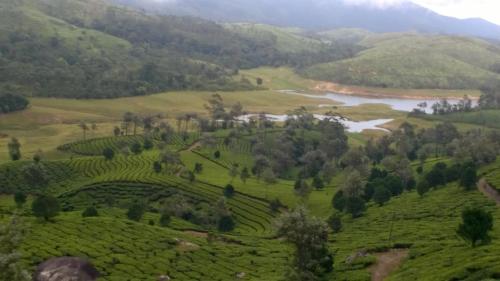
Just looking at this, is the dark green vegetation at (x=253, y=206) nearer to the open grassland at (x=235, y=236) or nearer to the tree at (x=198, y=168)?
the open grassland at (x=235, y=236)

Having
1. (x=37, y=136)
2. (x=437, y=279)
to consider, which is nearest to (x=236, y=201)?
(x=437, y=279)

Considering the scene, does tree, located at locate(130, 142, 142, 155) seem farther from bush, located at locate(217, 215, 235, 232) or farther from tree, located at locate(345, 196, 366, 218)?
tree, located at locate(345, 196, 366, 218)

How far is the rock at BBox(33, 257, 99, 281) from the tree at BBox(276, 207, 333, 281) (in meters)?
20.5

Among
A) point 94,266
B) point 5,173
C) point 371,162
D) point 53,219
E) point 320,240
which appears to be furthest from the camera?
point 371,162

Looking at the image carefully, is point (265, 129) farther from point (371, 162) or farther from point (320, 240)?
point (320, 240)

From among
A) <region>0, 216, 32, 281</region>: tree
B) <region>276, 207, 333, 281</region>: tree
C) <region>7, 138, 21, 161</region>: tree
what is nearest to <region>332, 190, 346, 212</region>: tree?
<region>276, 207, 333, 281</region>: tree

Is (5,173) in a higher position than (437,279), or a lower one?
lower

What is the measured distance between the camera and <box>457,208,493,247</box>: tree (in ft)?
168

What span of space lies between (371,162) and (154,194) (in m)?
67.7

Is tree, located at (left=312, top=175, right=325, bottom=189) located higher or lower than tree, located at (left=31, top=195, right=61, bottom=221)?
lower

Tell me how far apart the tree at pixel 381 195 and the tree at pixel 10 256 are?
68.0m

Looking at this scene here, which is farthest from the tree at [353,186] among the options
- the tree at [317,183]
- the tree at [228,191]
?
the tree at [228,191]

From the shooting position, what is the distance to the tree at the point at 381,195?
94.2m

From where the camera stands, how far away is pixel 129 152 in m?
138
